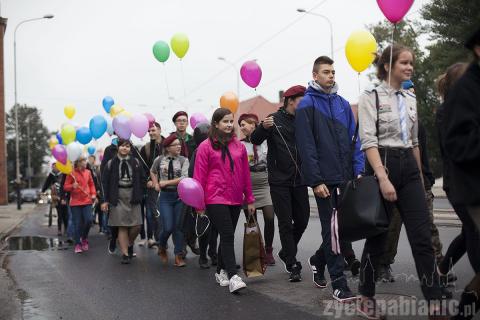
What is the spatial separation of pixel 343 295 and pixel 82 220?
22.1ft

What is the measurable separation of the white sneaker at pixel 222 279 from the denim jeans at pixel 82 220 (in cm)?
464

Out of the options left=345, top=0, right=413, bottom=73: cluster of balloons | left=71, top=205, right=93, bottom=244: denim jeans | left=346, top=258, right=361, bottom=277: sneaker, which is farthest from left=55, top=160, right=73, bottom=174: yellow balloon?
left=346, top=258, right=361, bottom=277: sneaker

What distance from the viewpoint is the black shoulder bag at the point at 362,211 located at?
179 inches

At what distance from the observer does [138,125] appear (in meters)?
10.1

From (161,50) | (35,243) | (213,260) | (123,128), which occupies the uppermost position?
(161,50)

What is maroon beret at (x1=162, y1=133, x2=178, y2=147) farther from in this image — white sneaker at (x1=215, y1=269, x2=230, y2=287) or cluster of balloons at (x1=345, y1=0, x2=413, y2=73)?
cluster of balloons at (x1=345, y1=0, x2=413, y2=73)

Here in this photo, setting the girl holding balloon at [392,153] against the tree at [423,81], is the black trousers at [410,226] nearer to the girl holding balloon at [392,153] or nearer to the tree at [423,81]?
the girl holding balloon at [392,153]

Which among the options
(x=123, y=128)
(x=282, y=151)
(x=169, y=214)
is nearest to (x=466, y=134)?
(x=282, y=151)

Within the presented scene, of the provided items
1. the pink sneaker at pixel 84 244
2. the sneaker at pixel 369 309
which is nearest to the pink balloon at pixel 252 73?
the pink sneaker at pixel 84 244

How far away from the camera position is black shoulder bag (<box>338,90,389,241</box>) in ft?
14.9

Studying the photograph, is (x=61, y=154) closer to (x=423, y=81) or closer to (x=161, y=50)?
(x=161, y=50)

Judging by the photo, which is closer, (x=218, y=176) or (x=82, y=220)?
(x=218, y=176)

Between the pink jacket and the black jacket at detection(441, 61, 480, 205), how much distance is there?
326cm

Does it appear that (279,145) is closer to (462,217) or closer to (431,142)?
(462,217)
